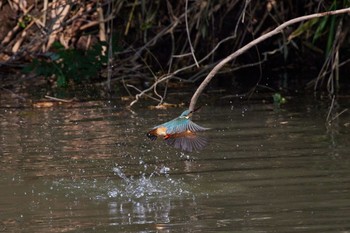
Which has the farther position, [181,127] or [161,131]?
[161,131]

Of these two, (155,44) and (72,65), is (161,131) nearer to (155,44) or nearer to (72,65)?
(72,65)

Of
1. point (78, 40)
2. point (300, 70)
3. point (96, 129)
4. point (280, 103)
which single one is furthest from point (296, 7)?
point (96, 129)

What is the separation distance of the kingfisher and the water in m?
0.30

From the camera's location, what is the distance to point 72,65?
31.6 feet

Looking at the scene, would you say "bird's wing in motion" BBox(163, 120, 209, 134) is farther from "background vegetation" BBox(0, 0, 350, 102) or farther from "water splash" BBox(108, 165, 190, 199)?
"background vegetation" BBox(0, 0, 350, 102)

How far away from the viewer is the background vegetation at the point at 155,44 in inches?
378

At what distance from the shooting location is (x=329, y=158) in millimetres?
6016

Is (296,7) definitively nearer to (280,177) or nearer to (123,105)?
(123,105)

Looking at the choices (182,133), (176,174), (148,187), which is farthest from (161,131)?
(176,174)

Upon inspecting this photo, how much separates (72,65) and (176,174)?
4.05m

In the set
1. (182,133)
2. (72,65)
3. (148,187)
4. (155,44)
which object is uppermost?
(155,44)

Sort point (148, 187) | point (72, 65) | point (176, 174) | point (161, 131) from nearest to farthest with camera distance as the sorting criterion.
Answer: point (161, 131) → point (148, 187) → point (176, 174) → point (72, 65)

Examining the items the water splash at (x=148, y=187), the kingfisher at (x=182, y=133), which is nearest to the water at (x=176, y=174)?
the water splash at (x=148, y=187)

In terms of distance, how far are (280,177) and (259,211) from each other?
792 mm
